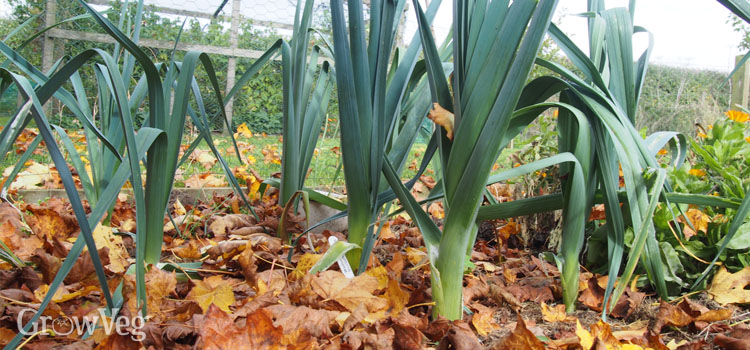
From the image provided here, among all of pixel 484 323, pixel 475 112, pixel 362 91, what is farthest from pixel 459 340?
pixel 362 91

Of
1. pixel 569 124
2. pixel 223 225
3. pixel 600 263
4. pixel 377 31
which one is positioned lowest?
pixel 223 225

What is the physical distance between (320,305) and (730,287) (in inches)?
33.3

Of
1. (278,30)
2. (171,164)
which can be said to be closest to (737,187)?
(171,164)

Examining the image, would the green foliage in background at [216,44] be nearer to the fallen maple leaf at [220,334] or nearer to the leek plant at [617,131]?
the leek plant at [617,131]

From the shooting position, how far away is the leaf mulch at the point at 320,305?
2.43ft

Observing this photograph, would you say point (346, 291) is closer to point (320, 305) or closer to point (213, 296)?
point (320, 305)

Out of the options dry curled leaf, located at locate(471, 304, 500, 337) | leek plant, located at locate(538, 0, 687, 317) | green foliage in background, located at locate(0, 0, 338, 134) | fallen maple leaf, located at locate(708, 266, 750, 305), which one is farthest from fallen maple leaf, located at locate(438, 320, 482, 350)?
green foliage in background, located at locate(0, 0, 338, 134)

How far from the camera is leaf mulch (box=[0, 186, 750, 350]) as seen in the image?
29.1 inches

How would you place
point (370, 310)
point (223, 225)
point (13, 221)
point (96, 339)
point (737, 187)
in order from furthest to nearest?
point (223, 225) < point (13, 221) < point (737, 187) < point (370, 310) < point (96, 339)

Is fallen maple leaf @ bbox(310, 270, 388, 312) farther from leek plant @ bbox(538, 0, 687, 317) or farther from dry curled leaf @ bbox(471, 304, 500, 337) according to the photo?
leek plant @ bbox(538, 0, 687, 317)

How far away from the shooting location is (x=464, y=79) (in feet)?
2.68

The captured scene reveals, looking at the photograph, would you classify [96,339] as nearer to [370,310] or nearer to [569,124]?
[370,310]

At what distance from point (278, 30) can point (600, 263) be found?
5.71m

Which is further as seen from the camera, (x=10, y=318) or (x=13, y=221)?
(x=13, y=221)
